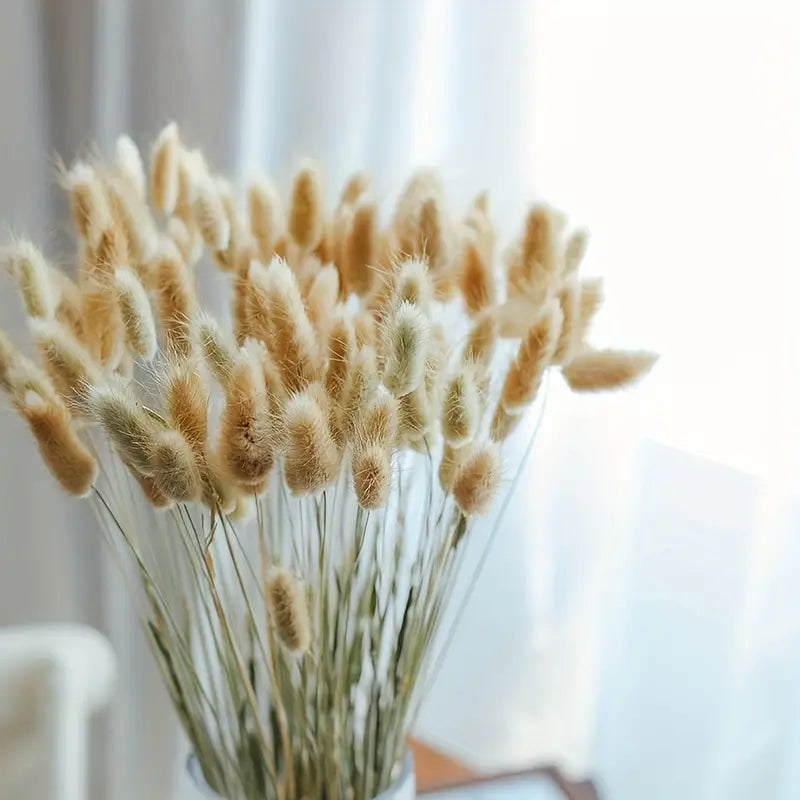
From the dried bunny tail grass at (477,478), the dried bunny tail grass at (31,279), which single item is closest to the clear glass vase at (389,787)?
the dried bunny tail grass at (477,478)

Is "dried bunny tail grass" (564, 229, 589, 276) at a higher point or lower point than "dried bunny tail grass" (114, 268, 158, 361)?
higher

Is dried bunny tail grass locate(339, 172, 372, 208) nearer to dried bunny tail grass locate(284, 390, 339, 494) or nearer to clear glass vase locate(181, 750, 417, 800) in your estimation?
dried bunny tail grass locate(284, 390, 339, 494)

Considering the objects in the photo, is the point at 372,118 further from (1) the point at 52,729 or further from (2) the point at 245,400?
(1) the point at 52,729

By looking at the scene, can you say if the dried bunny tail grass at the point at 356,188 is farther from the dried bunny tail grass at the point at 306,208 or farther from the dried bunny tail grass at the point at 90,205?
the dried bunny tail grass at the point at 90,205

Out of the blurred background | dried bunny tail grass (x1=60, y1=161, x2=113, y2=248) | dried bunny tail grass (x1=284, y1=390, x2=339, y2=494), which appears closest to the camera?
dried bunny tail grass (x1=284, y1=390, x2=339, y2=494)

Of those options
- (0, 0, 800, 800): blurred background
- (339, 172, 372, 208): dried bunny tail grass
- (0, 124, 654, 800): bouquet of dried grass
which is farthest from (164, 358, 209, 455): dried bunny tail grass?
(0, 0, 800, 800): blurred background

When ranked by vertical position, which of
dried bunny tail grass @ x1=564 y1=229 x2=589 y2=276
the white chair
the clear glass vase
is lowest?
the white chair

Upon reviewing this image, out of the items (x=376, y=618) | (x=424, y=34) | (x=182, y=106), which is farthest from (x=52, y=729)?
(x=424, y=34)
